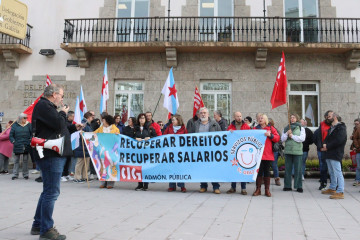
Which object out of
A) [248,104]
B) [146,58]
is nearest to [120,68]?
[146,58]

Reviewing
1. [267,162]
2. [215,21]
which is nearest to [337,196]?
[267,162]

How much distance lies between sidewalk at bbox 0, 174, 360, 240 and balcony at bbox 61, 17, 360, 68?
22.6ft

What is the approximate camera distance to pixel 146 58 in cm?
1333

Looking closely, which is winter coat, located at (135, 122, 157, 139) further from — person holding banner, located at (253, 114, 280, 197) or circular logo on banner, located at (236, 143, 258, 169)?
person holding banner, located at (253, 114, 280, 197)

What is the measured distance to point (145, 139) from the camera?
7.53 meters

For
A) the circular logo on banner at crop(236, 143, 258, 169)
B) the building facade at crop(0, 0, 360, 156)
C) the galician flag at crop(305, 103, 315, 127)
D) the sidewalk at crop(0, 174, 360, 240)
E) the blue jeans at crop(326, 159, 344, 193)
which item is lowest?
the sidewalk at crop(0, 174, 360, 240)

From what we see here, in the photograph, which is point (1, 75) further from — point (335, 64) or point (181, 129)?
point (335, 64)

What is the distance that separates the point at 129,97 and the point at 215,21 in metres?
4.97

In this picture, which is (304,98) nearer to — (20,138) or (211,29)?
(211,29)

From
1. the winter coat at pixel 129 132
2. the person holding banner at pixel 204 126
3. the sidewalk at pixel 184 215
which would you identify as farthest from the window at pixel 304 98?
the winter coat at pixel 129 132

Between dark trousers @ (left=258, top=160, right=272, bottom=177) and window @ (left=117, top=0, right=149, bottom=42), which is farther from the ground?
window @ (left=117, top=0, right=149, bottom=42)

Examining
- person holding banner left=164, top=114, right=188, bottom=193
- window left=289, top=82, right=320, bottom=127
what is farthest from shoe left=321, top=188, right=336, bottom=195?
window left=289, top=82, right=320, bottom=127

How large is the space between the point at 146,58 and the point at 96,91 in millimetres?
2583

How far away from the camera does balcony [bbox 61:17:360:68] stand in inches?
487
